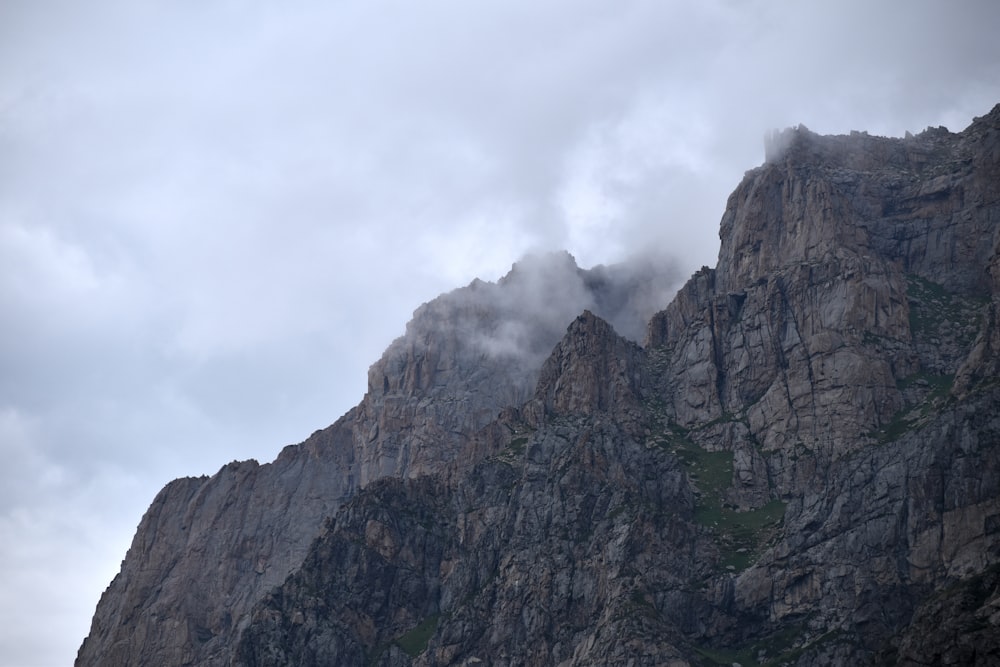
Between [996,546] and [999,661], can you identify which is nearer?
[999,661]

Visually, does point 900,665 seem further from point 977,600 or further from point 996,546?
point 996,546

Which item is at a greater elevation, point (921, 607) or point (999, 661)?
point (921, 607)

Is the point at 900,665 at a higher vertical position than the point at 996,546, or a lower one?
lower

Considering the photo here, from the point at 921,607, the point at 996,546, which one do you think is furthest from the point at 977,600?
the point at 996,546

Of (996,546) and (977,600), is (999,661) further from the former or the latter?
(996,546)

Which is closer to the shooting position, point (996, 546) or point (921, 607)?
point (921, 607)

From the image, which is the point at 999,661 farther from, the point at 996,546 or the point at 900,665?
the point at 996,546

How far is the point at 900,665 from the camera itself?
585 ft

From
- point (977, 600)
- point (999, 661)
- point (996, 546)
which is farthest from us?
point (996, 546)

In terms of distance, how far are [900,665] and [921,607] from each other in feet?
37.3

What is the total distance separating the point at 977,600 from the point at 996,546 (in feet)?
85.8

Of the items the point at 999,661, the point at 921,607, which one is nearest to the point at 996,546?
the point at 921,607

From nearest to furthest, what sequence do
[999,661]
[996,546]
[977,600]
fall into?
[999,661]
[977,600]
[996,546]

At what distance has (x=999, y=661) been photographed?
164 m
